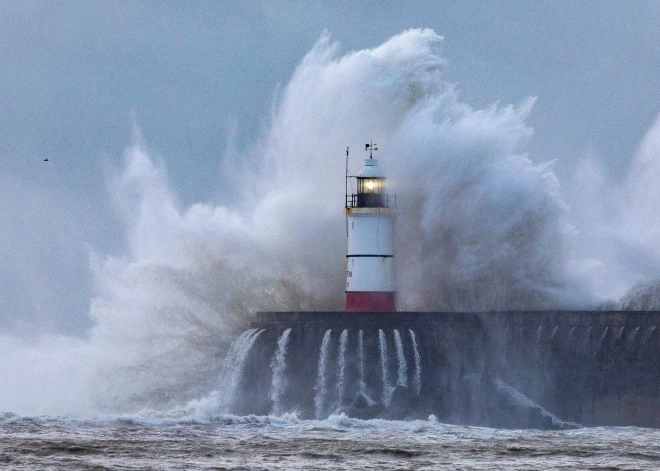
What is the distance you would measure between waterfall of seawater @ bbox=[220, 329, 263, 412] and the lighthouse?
288cm

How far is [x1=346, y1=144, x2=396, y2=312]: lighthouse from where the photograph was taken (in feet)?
122

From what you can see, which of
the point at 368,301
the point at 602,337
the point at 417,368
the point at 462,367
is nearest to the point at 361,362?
the point at 417,368

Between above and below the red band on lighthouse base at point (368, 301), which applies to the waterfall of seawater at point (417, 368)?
below

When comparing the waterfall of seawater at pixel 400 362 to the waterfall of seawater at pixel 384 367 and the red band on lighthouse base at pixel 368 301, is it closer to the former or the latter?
the waterfall of seawater at pixel 384 367

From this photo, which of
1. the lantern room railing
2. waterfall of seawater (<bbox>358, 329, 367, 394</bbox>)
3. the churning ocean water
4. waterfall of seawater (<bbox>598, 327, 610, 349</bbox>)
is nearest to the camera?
the churning ocean water

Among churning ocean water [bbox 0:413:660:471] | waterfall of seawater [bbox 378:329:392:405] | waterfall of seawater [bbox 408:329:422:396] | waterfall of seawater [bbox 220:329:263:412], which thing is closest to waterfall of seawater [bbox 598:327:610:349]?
churning ocean water [bbox 0:413:660:471]

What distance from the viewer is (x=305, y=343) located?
34438 millimetres

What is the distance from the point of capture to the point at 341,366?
33750mm

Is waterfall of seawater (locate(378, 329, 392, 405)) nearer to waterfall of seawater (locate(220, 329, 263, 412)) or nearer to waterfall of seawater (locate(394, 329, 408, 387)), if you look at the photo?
waterfall of seawater (locate(394, 329, 408, 387))

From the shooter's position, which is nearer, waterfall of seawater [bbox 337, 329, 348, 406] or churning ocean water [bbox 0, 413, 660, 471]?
churning ocean water [bbox 0, 413, 660, 471]

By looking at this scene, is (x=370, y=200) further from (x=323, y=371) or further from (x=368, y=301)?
(x=323, y=371)

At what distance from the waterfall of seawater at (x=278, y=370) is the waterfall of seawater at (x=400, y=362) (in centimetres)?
243

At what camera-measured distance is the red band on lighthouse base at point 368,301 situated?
121 ft

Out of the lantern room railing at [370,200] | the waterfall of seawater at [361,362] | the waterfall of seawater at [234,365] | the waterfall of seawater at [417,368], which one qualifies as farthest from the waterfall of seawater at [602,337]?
the waterfall of seawater at [234,365]
